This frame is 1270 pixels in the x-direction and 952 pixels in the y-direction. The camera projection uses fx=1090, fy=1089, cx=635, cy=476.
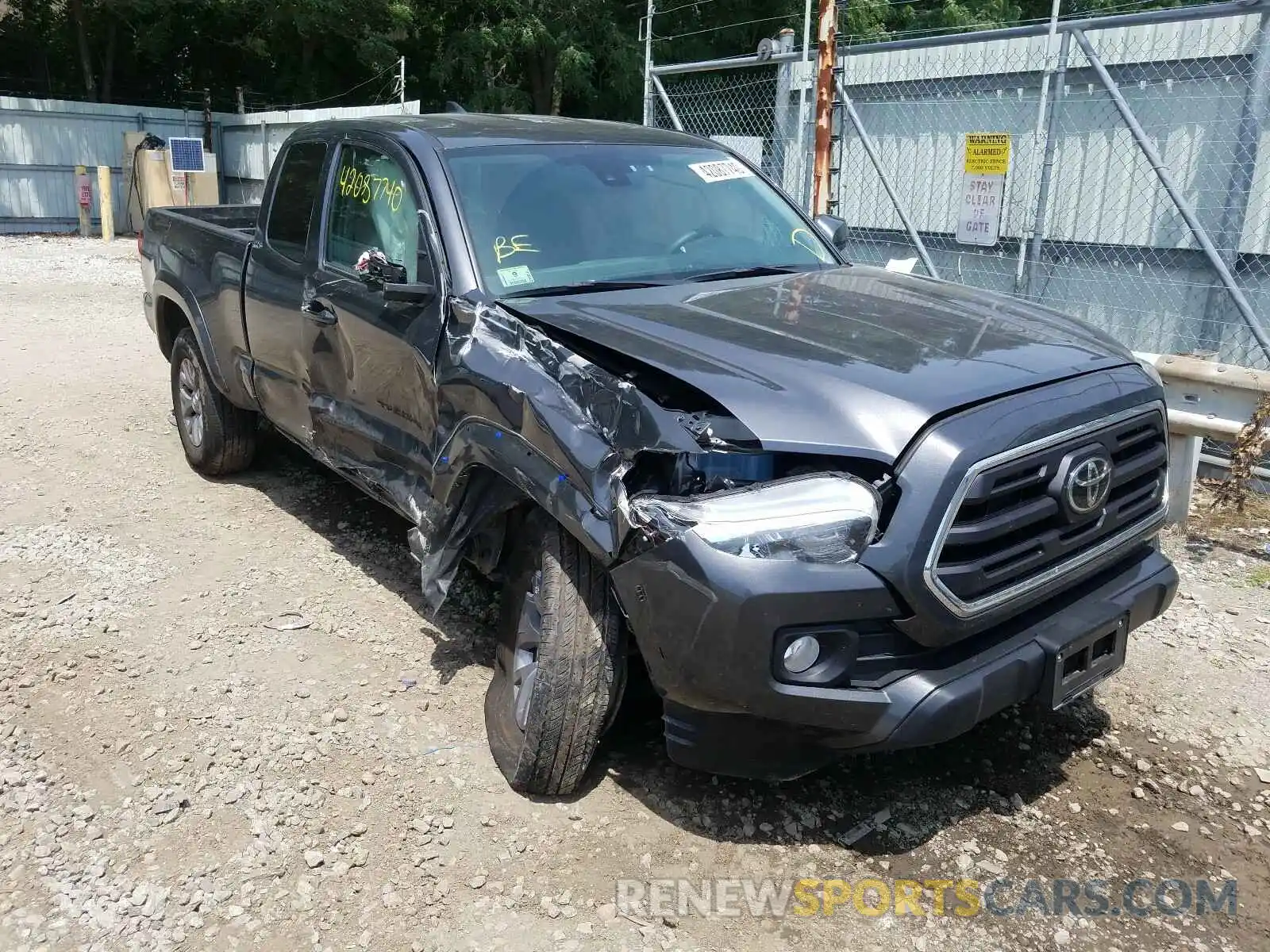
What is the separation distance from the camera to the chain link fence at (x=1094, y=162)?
6629 millimetres

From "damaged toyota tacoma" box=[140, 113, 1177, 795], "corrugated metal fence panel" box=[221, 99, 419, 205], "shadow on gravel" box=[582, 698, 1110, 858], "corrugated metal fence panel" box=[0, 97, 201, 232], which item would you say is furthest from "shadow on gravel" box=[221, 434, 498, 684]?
"corrugated metal fence panel" box=[0, 97, 201, 232]

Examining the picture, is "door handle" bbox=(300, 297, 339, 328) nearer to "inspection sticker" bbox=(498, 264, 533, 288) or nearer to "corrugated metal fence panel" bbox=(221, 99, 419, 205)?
"inspection sticker" bbox=(498, 264, 533, 288)

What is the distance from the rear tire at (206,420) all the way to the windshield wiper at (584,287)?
2.80 metres

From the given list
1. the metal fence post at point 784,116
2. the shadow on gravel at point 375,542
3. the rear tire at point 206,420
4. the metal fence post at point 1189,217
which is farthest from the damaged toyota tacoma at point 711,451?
the metal fence post at point 784,116

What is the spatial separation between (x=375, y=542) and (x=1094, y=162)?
5516mm

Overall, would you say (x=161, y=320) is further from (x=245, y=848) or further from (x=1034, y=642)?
(x=1034, y=642)

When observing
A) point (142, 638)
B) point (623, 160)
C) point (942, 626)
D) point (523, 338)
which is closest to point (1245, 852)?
point (942, 626)

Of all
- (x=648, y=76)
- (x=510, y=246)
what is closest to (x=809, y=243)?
(x=510, y=246)

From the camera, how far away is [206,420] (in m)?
5.86

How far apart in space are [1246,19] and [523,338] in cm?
575

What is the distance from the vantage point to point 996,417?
271cm

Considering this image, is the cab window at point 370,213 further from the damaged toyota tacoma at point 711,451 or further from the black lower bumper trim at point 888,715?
the black lower bumper trim at point 888,715

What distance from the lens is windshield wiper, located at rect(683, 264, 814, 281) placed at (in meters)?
3.85

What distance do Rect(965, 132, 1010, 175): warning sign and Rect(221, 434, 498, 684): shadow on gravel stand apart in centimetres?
455
